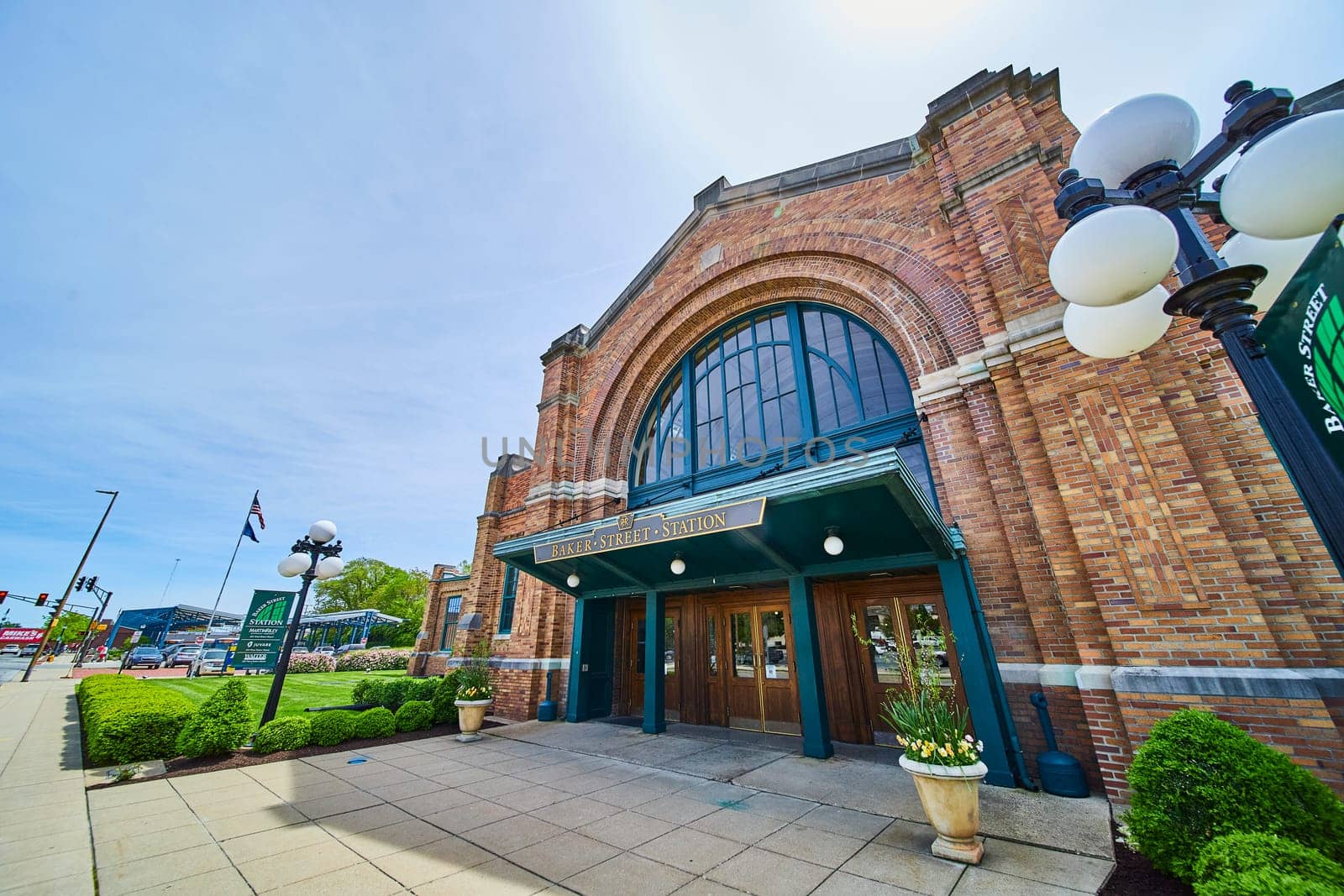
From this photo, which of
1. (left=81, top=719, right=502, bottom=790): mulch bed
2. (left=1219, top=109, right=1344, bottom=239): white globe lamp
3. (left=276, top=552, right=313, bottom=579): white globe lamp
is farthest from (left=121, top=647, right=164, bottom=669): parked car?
(left=1219, top=109, right=1344, bottom=239): white globe lamp

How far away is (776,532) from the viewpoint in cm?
677

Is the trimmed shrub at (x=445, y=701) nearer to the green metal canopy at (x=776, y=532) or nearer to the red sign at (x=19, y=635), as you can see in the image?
the green metal canopy at (x=776, y=532)

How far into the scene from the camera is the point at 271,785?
240 inches

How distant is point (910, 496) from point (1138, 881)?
10.5 feet

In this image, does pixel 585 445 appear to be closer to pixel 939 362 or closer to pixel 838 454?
pixel 838 454

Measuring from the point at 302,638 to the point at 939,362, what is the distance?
50.1 metres


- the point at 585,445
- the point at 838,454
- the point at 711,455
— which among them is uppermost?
the point at 585,445

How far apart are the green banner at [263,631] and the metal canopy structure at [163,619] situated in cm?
5321

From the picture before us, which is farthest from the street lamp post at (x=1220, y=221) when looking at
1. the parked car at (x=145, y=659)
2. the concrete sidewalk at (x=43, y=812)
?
the parked car at (x=145, y=659)

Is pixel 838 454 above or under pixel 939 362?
under

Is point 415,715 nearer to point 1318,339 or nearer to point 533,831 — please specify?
point 533,831

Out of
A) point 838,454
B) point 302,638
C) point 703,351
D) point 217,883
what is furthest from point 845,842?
point 302,638

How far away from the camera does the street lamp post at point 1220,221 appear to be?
79.1 inches

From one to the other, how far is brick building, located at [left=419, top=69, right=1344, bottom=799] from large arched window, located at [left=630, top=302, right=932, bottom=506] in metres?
0.06
